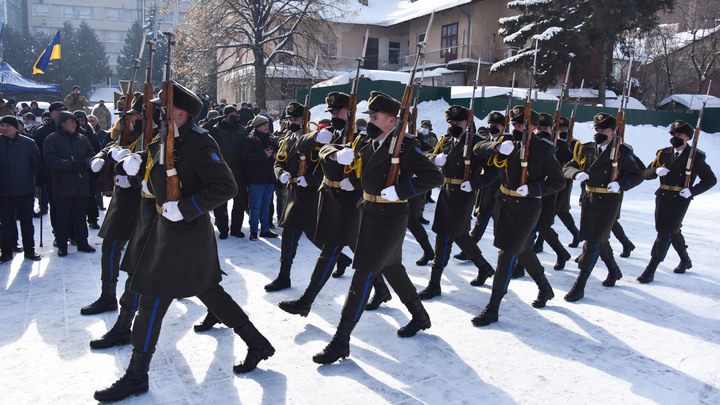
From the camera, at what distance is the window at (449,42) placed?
33031mm

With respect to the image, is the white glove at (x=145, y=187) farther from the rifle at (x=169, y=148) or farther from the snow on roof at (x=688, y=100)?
the snow on roof at (x=688, y=100)

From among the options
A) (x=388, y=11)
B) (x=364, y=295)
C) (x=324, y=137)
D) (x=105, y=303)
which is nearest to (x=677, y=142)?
(x=324, y=137)

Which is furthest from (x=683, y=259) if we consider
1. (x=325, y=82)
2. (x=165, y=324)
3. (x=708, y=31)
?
(x=708, y=31)

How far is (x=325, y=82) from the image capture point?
969 inches

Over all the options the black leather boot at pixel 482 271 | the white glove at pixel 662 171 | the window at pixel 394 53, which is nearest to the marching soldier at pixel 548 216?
the black leather boot at pixel 482 271

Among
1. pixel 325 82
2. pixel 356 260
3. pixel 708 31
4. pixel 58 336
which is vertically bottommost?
pixel 58 336

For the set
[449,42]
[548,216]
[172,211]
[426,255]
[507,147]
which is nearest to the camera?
[172,211]

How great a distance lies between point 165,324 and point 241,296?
927mm

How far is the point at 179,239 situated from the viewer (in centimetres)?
343

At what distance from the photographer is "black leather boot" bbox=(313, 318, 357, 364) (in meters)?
4.01

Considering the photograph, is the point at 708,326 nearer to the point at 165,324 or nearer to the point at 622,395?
the point at 622,395

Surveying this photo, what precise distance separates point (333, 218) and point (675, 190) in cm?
441

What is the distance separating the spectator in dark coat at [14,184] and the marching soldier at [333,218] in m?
3.92

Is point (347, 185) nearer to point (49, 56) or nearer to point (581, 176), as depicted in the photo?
point (581, 176)
